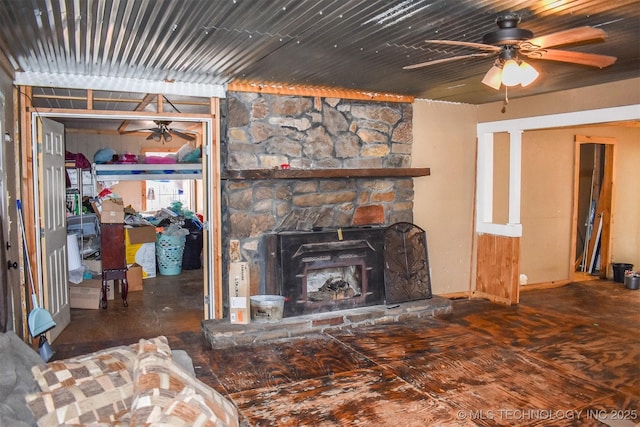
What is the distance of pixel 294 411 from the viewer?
3109 mm

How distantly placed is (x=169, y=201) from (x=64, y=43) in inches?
288

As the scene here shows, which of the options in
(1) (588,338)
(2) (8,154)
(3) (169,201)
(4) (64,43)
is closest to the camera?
(4) (64,43)

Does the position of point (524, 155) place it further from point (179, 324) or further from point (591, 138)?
point (179, 324)

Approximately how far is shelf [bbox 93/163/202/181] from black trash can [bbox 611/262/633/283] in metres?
6.51

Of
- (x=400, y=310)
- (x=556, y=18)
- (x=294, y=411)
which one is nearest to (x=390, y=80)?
(x=556, y=18)

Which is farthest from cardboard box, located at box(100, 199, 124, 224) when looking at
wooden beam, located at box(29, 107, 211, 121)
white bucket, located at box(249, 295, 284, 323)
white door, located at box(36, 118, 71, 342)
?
white bucket, located at box(249, 295, 284, 323)

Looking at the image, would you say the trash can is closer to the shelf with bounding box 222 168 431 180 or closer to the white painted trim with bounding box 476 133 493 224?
the white painted trim with bounding box 476 133 493 224

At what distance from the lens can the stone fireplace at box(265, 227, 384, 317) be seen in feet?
15.8

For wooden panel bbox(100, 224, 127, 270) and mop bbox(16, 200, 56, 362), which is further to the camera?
wooden panel bbox(100, 224, 127, 270)

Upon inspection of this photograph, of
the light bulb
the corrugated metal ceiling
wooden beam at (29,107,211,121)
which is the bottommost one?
wooden beam at (29,107,211,121)

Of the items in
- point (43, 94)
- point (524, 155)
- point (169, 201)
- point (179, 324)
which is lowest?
point (179, 324)

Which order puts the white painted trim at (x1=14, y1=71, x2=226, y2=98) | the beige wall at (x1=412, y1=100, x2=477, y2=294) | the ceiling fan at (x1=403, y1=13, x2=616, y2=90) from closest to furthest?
the ceiling fan at (x1=403, y1=13, x2=616, y2=90) → the white painted trim at (x1=14, y1=71, x2=226, y2=98) → the beige wall at (x1=412, y1=100, x2=477, y2=294)

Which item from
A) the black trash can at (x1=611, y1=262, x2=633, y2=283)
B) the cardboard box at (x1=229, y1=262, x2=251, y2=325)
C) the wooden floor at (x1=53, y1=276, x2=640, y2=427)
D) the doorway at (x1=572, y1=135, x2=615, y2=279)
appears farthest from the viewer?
the doorway at (x1=572, y1=135, x2=615, y2=279)

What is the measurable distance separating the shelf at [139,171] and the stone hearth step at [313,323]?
3.79 m
